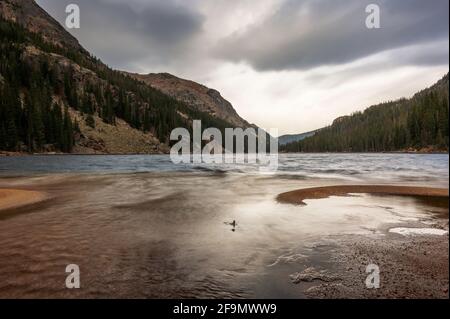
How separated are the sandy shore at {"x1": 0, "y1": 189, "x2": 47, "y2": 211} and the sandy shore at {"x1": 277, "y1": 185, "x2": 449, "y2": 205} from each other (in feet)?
63.8

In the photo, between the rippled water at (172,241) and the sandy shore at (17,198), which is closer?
the rippled water at (172,241)

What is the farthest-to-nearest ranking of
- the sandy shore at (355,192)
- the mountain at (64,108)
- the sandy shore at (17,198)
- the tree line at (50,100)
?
the mountain at (64,108) < the tree line at (50,100) < the sandy shore at (355,192) < the sandy shore at (17,198)

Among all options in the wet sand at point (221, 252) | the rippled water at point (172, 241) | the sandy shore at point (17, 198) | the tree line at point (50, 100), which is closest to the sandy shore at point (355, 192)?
the rippled water at point (172, 241)

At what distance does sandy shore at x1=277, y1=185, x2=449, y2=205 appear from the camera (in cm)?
2433

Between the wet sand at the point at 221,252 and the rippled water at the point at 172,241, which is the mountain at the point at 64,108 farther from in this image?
→ the wet sand at the point at 221,252

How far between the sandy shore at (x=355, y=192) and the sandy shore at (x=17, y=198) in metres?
19.4

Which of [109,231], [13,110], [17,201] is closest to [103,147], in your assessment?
[13,110]

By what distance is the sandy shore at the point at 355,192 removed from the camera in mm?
24333

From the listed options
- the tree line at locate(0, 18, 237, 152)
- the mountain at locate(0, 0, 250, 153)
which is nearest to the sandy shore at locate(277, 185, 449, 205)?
the mountain at locate(0, 0, 250, 153)

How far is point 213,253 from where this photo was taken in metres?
11.0

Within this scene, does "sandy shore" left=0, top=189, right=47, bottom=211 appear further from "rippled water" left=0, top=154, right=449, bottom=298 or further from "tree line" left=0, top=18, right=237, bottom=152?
"tree line" left=0, top=18, right=237, bottom=152

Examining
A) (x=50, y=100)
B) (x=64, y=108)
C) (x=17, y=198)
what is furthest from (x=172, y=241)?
(x=50, y=100)
